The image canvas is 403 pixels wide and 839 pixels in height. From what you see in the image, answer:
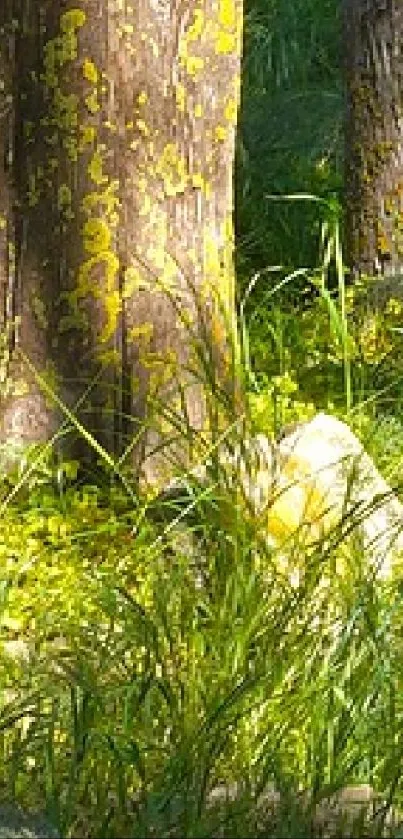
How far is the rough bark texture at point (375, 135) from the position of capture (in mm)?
6242

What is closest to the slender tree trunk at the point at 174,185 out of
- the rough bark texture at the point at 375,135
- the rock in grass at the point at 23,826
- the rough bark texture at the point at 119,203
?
the rough bark texture at the point at 119,203

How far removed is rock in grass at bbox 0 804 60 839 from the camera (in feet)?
9.23

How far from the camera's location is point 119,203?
4.43 metres

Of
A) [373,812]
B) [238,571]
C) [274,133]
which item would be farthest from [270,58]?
[373,812]

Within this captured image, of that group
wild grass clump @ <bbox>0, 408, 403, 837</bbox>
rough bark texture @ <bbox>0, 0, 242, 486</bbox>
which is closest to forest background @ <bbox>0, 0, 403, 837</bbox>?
wild grass clump @ <bbox>0, 408, 403, 837</bbox>

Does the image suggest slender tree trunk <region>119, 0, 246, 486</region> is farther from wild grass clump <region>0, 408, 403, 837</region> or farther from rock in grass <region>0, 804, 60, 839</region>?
rock in grass <region>0, 804, 60, 839</region>

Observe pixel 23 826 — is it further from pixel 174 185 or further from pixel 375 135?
pixel 375 135

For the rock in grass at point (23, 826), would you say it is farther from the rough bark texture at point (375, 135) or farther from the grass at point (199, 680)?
the rough bark texture at point (375, 135)

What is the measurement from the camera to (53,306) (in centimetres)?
453

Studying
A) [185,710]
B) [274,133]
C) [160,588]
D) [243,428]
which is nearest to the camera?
[185,710]

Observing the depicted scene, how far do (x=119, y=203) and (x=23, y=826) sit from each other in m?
1.94

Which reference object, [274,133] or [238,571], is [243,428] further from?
[274,133]

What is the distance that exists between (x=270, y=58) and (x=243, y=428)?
5.17 metres

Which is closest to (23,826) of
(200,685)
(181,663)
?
(200,685)
